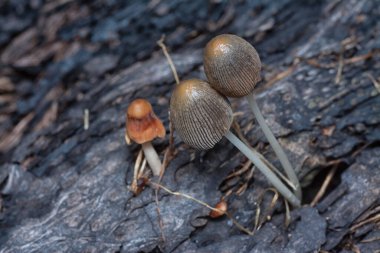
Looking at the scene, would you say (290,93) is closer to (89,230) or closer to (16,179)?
(89,230)

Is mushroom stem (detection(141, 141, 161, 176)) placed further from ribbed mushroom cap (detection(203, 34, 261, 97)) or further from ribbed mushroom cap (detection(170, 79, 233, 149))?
ribbed mushroom cap (detection(203, 34, 261, 97))

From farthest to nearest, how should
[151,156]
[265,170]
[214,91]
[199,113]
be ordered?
[151,156] < [265,170] < [214,91] < [199,113]

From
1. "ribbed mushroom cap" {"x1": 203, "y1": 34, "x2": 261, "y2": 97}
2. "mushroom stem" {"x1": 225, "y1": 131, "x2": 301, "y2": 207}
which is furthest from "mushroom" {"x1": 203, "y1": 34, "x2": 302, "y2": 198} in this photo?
"mushroom stem" {"x1": 225, "y1": 131, "x2": 301, "y2": 207}

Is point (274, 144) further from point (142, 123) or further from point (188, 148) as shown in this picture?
point (142, 123)

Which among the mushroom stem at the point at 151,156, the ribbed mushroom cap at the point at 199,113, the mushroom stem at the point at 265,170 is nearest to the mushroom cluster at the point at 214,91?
the ribbed mushroom cap at the point at 199,113

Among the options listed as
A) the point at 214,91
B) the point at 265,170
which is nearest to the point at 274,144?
the point at 265,170

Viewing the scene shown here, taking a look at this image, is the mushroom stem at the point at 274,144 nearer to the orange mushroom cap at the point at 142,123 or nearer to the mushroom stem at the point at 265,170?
the mushroom stem at the point at 265,170

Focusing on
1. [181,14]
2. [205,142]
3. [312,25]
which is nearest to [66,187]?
[205,142]

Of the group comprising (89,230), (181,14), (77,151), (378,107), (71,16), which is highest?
(71,16)
